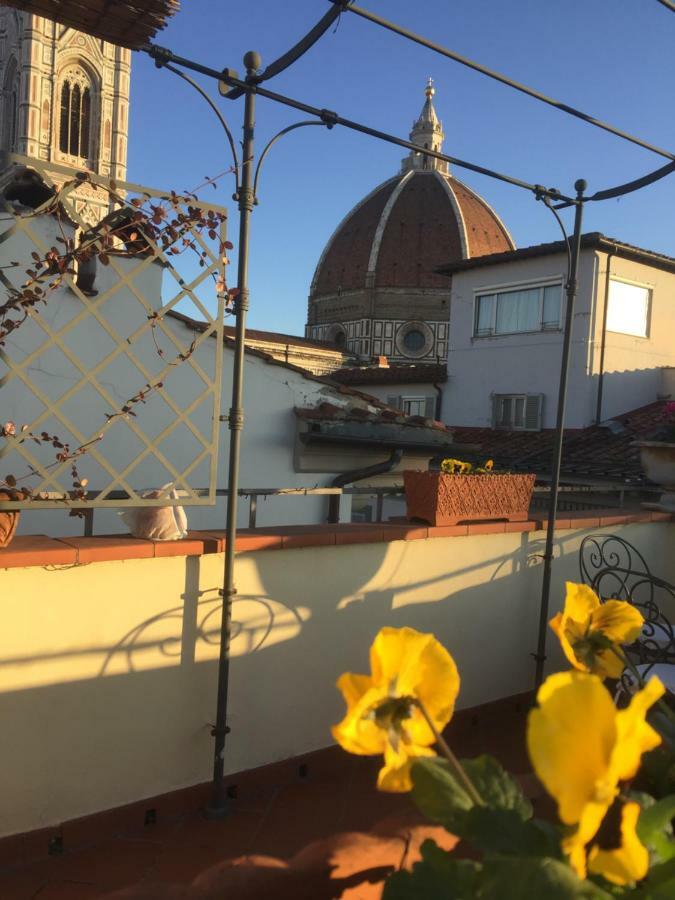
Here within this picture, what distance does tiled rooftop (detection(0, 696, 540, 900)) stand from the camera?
1.74m

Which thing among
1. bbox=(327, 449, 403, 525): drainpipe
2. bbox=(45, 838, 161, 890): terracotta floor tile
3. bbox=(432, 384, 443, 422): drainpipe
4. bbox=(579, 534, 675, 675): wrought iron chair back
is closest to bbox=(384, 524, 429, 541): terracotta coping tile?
bbox=(579, 534, 675, 675): wrought iron chair back

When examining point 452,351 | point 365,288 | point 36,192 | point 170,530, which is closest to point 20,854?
point 170,530

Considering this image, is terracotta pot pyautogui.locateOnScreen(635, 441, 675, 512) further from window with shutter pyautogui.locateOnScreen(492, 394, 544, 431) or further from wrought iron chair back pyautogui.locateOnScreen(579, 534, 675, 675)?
window with shutter pyautogui.locateOnScreen(492, 394, 544, 431)

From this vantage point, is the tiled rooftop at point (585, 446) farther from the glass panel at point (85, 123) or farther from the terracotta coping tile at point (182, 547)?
the glass panel at point (85, 123)

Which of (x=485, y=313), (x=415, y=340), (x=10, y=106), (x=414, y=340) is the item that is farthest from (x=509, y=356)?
(x=10, y=106)

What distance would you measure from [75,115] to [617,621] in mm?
46528

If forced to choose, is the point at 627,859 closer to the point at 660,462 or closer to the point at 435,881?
the point at 435,881

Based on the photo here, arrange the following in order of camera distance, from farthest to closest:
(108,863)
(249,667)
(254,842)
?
1. (249,667)
2. (254,842)
3. (108,863)

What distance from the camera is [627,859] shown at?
0.83 m

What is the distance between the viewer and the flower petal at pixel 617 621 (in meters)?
1.38

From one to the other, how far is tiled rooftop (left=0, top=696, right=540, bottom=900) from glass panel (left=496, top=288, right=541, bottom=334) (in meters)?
13.4

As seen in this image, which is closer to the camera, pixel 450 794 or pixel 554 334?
pixel 450 794

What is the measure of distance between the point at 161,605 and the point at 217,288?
4.01ft

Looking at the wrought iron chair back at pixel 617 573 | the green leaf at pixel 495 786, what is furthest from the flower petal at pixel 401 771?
the wrought iron chair back at pixel 617 573
